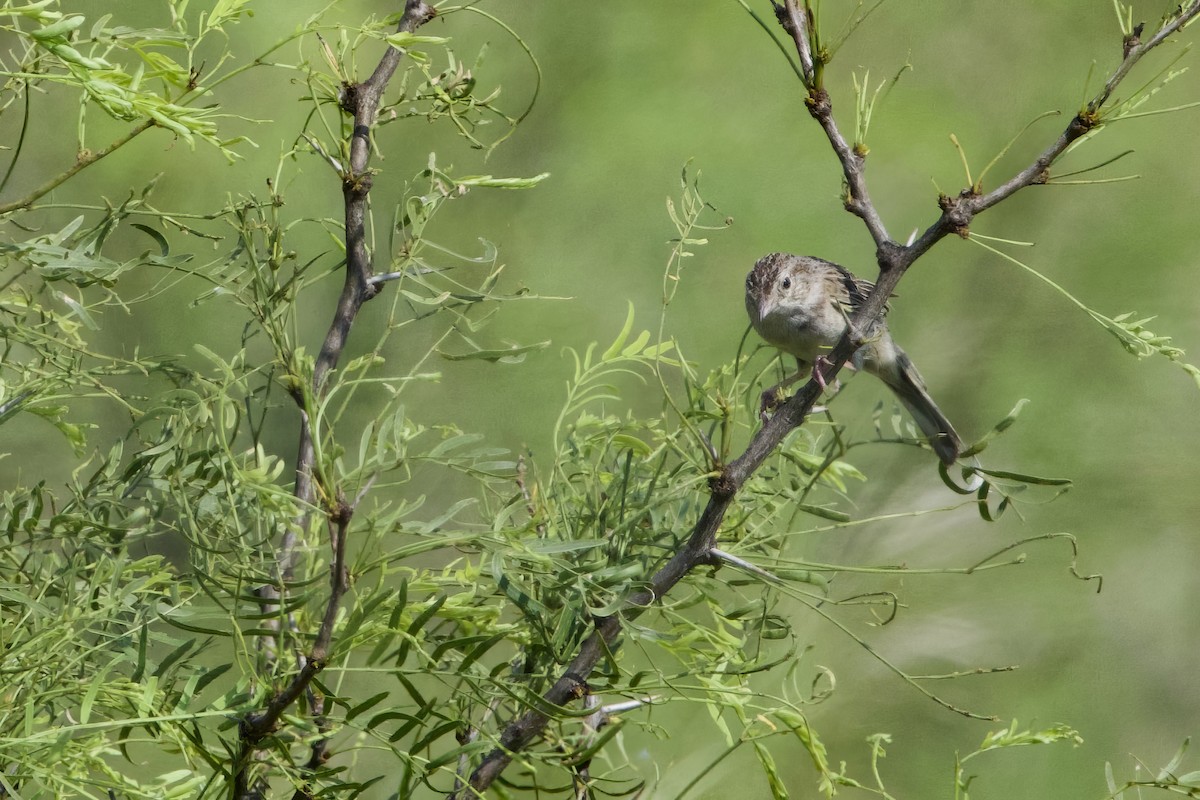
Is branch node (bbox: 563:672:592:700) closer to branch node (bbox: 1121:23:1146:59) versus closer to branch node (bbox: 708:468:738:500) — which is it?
branch node (bbox: 708:468:738:500)

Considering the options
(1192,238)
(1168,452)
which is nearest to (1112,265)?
(1192,238)

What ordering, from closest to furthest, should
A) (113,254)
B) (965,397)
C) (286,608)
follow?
1. (286,608)
2. (113,254)
3. (965,397)

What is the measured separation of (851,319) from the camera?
375mm

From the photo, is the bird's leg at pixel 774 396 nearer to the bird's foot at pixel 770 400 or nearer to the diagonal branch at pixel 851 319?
the bird's foot at pixel 770 400

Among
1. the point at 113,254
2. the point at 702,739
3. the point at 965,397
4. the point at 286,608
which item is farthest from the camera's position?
the point at 965,397

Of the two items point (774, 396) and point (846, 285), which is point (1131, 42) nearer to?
point (774, 396)

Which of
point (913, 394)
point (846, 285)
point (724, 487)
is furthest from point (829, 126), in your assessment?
point (846, 285)

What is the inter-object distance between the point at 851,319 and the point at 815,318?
0.56m

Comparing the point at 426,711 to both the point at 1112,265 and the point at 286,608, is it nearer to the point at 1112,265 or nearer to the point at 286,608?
the point at 286,608

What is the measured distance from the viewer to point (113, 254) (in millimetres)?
1023

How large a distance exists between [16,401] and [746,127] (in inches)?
34.2

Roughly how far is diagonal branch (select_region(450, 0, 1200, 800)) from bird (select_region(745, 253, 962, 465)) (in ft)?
1.38

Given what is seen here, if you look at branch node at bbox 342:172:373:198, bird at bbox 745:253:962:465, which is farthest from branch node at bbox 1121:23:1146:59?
bird at bbox 745:253:962:465

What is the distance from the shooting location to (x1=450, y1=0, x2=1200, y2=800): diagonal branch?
330 millimetres
